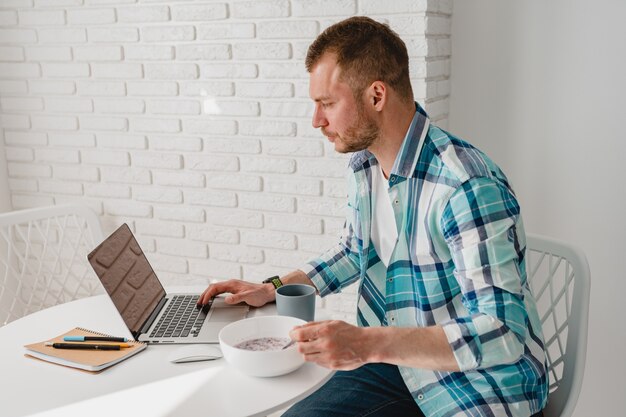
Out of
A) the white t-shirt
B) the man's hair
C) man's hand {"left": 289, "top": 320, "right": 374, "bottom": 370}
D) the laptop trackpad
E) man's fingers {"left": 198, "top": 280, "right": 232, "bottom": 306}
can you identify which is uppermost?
the man's hair

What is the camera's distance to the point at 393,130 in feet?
4.87

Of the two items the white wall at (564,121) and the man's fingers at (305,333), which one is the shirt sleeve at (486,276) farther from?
the white wall at (564,121)

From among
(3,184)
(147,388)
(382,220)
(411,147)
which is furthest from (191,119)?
(147,388)

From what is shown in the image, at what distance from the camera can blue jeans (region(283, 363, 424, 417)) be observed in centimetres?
148

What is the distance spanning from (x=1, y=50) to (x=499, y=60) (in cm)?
206

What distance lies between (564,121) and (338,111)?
3.41ft

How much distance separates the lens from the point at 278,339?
132cm

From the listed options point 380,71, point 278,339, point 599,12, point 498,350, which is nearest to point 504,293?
point 498,350

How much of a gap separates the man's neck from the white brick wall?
0.65 meters

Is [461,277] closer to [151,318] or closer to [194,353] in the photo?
[194,353]

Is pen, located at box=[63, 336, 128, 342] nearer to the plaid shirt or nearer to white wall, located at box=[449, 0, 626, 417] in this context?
the plaid shirt

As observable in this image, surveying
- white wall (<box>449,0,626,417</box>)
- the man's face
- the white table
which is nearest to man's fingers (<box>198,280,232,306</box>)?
the white table

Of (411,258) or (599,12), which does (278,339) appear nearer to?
(411,258)

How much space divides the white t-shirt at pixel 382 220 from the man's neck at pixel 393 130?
8 cm
